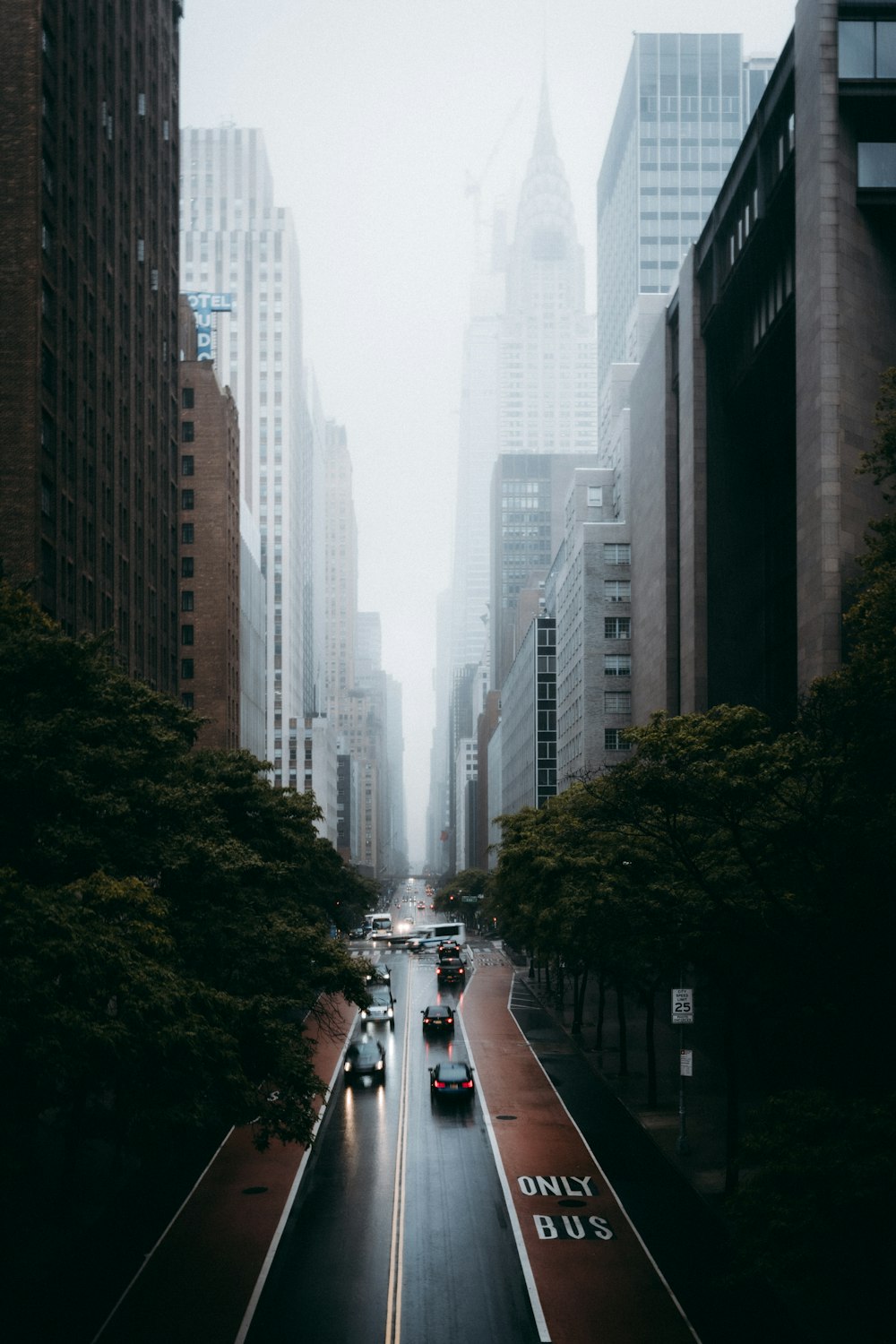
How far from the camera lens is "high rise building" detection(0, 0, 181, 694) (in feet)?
166

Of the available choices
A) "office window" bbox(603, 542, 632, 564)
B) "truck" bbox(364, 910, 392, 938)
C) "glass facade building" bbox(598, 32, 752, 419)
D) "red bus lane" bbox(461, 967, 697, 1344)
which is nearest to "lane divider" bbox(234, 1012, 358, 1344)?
"red bus lane" bbox(461, 967, 697, 1344)

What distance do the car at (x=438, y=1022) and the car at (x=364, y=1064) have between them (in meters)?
10.3

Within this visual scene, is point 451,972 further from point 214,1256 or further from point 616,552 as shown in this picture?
point 214,1256

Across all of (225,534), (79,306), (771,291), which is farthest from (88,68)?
(225,534)

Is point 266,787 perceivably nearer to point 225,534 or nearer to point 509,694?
point 225,534

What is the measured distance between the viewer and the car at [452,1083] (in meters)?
41.7

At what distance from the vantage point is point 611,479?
342 ft

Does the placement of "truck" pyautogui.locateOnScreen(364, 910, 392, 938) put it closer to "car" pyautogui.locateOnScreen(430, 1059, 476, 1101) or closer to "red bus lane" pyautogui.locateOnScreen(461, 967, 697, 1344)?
"red bus lane" pyautogui.locateOnScreen(461, 967, 697, 1344)

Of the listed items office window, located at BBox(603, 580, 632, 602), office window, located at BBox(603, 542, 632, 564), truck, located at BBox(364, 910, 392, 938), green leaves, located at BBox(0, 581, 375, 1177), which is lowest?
truck, located at BBox(364, 910, 392, 938)

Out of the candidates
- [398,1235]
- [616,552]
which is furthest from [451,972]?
[398,1235]

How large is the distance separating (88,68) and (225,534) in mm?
47677

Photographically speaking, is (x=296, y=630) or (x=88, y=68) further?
(x=296, y=630)

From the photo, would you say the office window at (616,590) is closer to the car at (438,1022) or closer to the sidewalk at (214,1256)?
the car at (438,1022)

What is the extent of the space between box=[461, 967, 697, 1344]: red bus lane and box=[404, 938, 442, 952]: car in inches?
3055
